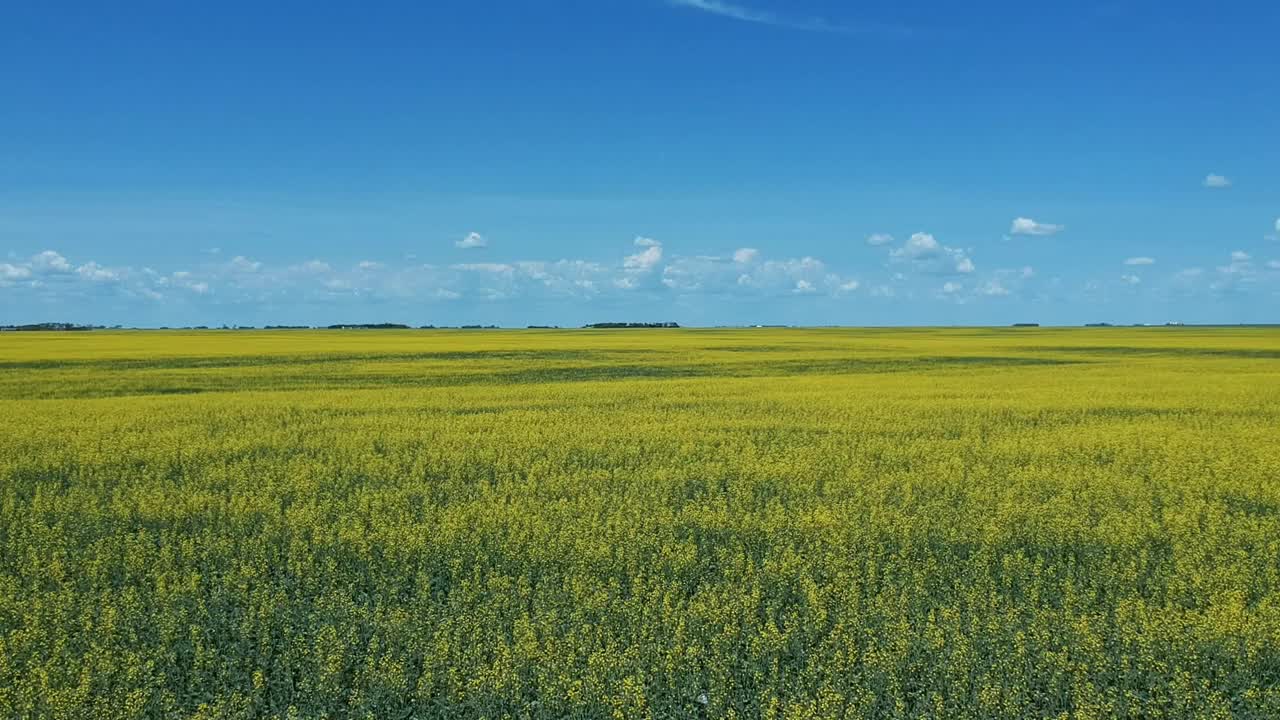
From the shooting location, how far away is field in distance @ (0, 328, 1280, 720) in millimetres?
6164

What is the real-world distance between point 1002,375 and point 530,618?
33.0m

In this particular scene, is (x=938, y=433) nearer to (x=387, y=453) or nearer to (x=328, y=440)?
(x=387, y=453)

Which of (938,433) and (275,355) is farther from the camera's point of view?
(275,355)

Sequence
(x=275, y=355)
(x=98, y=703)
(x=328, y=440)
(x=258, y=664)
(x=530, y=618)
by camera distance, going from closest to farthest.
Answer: (x=98, y=703), (x=258, y=664), (x=530, y=618), (x=328, y=440), (x=275, y=355)

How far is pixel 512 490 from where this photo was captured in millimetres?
12109

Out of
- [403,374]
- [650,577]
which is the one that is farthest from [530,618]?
[403,374]

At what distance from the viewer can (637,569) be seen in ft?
28.3

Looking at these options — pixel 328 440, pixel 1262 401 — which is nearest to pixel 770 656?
pixel 328 440

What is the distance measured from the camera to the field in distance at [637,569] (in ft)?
20.2

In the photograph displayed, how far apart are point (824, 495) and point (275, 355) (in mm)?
41870

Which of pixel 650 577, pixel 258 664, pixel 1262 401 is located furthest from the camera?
pixel 1262 401

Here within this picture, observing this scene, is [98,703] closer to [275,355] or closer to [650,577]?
[650,577]

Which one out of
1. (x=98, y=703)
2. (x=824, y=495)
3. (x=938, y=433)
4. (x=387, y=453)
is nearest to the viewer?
(x=98, y=703)

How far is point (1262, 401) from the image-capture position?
24266mm
